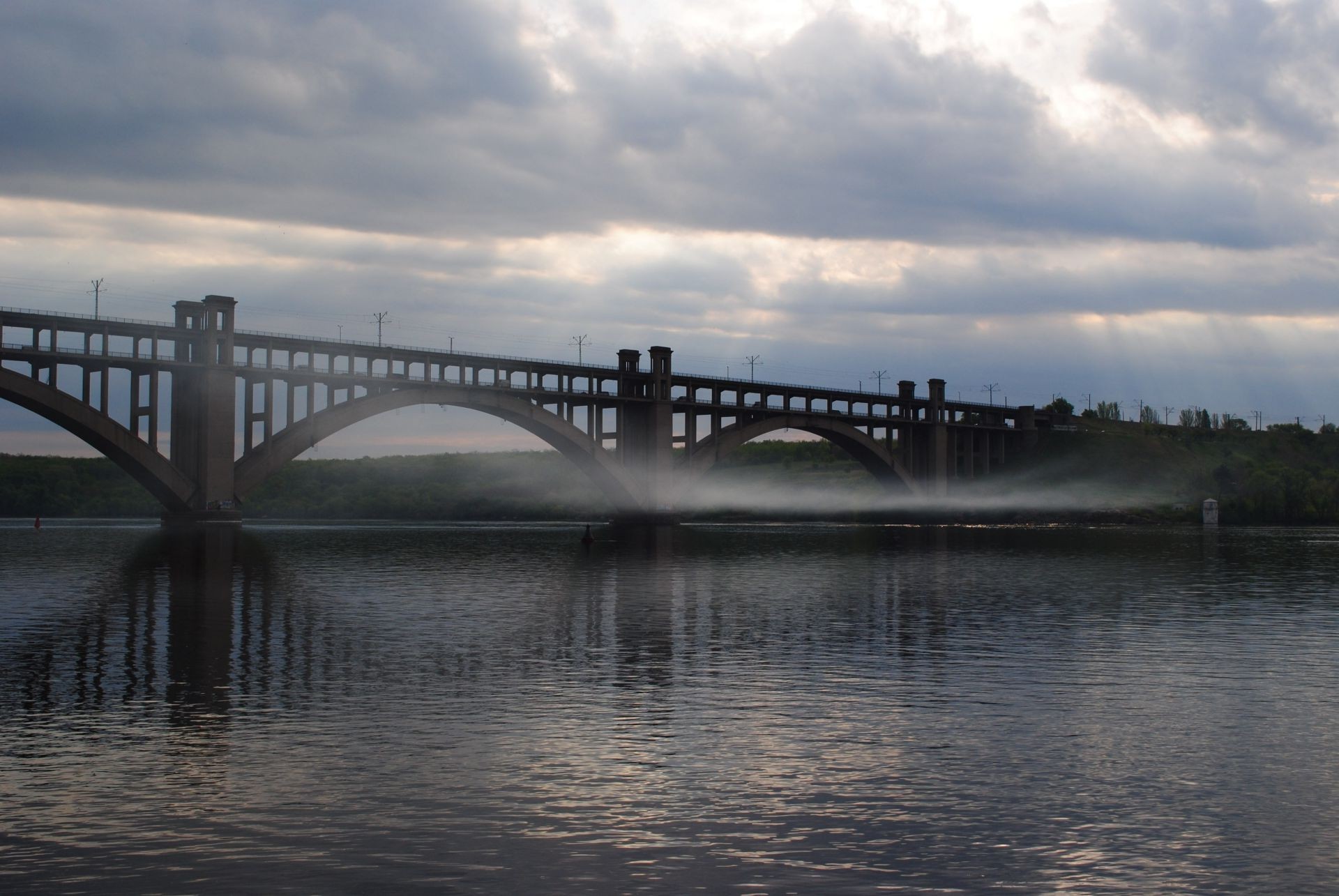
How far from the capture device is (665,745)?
1805 cm

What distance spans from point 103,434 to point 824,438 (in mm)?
87396

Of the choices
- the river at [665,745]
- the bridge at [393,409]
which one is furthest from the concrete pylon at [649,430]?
the river at [665,745]

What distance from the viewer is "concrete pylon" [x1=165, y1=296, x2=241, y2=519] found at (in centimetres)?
9581

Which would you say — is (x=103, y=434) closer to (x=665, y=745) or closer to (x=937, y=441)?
(x=665, y=745)

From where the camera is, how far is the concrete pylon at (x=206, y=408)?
95812 mm

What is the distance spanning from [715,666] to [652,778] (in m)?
10.0

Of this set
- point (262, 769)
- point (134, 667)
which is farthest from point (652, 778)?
point (134, 667)

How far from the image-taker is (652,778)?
16.0 meters

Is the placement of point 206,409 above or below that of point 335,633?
above

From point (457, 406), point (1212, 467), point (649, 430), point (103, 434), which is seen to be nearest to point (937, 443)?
point (1212, 467)

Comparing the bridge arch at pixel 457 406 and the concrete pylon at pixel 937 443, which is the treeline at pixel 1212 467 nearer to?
the concrete pylon at pixel 937 443

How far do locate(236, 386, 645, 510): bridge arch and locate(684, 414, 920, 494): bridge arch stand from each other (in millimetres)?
9286

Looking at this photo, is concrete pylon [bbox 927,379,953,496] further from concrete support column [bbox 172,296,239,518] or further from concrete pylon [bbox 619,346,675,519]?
concrete support column [bbox 172,296,239,518]

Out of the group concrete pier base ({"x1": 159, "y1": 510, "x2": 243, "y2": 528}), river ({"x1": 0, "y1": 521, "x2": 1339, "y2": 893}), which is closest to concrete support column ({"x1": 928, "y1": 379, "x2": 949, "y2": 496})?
concrete pier base ({"x1": 159, "y1": 510, "x2": 243, "y2": 528})
